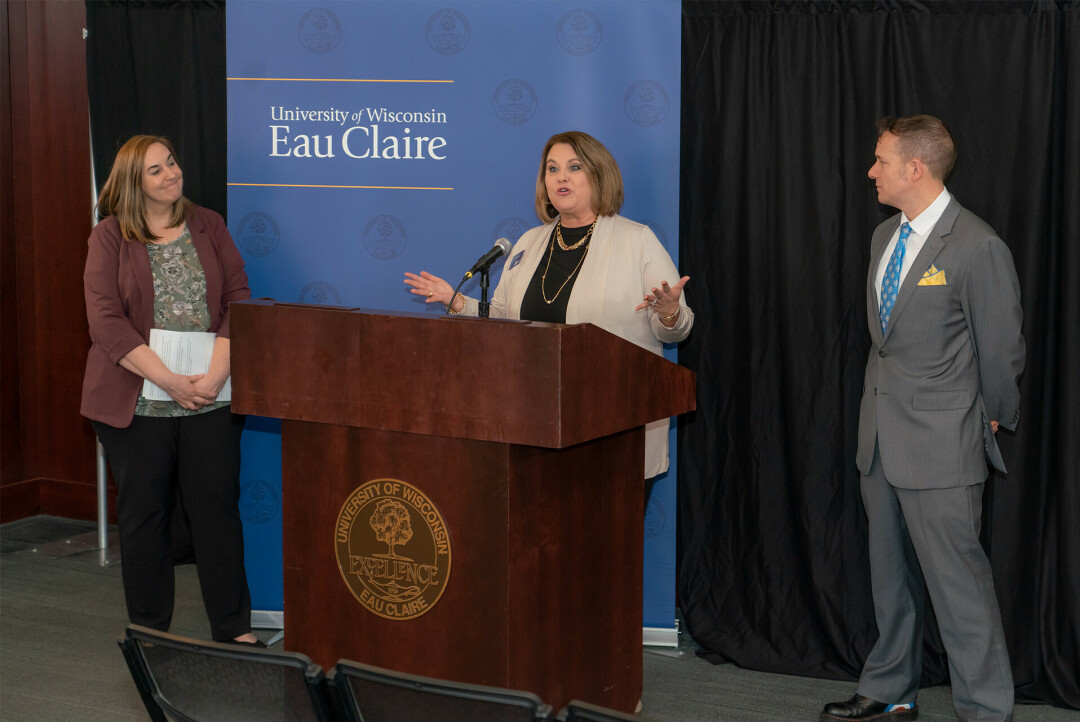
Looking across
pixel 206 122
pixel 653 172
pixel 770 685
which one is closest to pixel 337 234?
pixel 206 122

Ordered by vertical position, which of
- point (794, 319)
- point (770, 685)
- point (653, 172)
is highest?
point (653, 172)

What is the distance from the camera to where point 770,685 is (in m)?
3.86

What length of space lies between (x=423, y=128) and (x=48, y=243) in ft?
9.54

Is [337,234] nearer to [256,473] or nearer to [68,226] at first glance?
[256,473]

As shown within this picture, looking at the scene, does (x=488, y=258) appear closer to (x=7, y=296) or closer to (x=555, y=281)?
(x=555, y=281)

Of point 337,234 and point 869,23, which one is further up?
point 869,23

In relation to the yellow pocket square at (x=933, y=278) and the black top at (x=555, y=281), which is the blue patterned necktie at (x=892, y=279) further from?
the black top at (x=555, y=281)

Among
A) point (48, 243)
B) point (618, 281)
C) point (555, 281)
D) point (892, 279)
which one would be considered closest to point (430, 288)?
point (555, 281)

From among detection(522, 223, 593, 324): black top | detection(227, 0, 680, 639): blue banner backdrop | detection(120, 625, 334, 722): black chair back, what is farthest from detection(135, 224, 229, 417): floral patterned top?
detection(120, 625, 334, 722): black chair back

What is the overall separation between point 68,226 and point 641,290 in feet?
12.3

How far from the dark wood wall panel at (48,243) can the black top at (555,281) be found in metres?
3.25

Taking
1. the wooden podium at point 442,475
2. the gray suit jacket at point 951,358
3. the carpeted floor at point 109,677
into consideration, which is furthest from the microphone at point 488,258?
the carpeted floor at point 109,677

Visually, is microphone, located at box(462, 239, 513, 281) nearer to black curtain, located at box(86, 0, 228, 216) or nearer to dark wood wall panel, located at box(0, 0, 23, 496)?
black curtain, located at box(86, 0, 228, 216)

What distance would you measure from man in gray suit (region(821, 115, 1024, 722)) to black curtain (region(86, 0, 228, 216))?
2.71 meters
